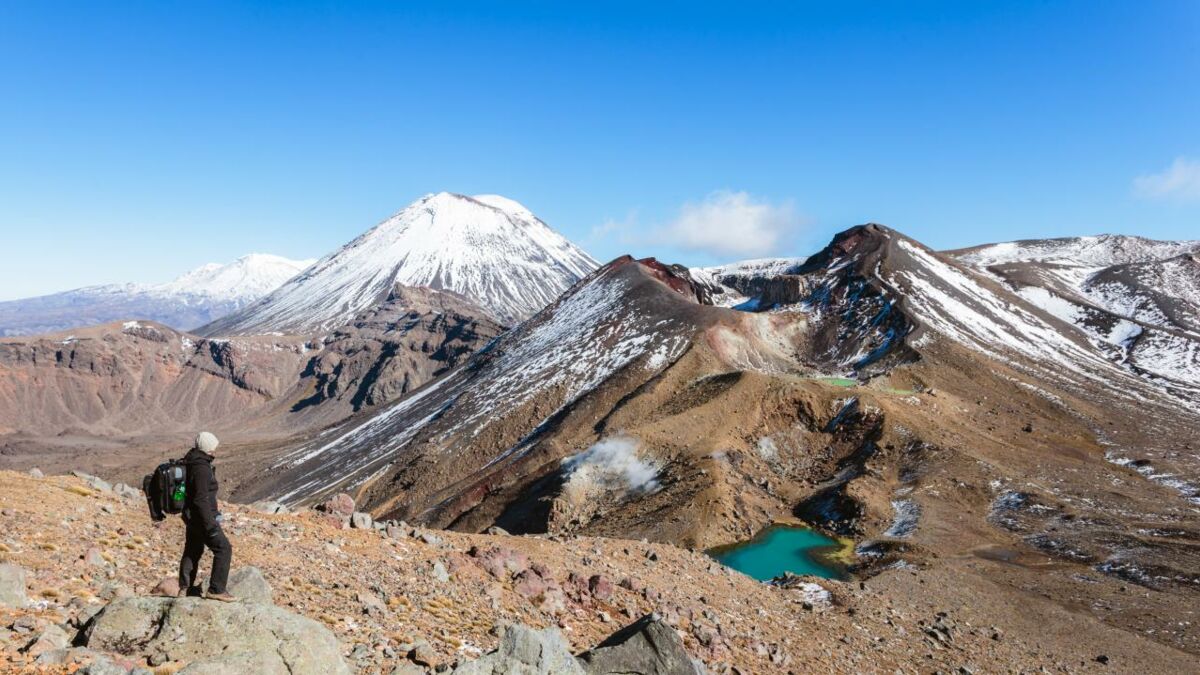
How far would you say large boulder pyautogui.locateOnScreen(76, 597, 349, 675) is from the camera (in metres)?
7.63

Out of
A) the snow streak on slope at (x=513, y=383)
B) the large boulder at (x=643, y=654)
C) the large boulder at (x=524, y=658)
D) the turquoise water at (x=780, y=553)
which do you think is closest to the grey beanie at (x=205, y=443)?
the large boulder at (x=524, y=658)

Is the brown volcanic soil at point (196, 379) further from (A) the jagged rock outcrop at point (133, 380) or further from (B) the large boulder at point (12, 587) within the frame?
(B) the large boulder at point (12, 587)

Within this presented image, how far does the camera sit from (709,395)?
54.9 meters

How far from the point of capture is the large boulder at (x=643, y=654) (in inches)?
393

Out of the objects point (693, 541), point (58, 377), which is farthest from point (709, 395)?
point (58, 377)

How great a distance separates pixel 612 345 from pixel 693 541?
1725 inches

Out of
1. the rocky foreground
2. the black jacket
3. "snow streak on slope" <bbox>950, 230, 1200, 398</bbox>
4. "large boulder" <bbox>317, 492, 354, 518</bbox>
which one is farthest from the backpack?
"snow streak on slope" <bbox>950, 230, 1200, 398</bbox>

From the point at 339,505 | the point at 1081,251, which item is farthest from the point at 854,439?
the point at 1081,251

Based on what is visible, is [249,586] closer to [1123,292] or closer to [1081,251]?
[1123,292]

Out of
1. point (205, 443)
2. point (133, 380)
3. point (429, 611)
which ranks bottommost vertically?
point (133, 380)

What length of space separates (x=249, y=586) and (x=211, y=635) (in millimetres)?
2352

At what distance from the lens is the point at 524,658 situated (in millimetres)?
8812

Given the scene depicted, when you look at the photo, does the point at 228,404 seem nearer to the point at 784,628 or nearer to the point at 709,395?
the point at 709,395

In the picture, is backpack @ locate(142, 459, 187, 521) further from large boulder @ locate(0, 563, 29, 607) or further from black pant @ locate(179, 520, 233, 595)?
large boulder @ locate(0, 563, 29, 607)
